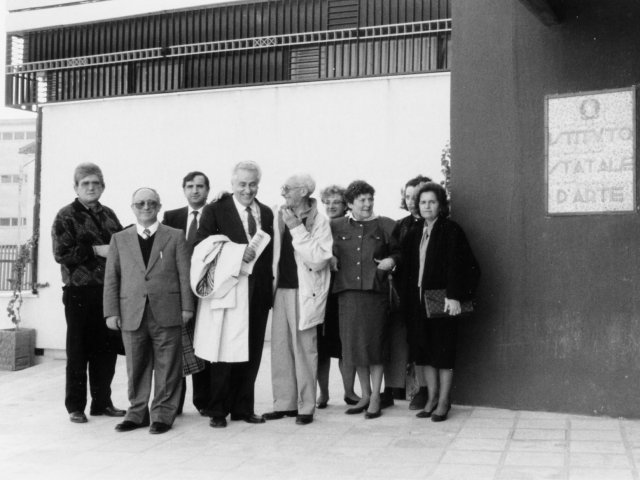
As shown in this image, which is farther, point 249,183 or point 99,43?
point 99,43

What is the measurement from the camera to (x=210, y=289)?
6.08m

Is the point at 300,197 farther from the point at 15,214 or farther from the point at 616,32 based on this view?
the point at 15,214

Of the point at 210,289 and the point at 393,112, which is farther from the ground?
the point at 393,112

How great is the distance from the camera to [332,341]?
22.4 ft

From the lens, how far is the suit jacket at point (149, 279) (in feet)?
19.8

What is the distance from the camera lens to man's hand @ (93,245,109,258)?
6418 mm

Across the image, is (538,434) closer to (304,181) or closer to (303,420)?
(303,420)

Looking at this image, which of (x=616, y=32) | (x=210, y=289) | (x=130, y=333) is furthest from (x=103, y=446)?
(x=616, y=32)

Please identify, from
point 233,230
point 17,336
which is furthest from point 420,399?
point 17,336

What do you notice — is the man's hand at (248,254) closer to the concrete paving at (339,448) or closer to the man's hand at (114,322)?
the man's hand at (114,322)

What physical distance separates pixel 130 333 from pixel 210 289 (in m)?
0.67

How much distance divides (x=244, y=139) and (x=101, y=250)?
4.61 meters

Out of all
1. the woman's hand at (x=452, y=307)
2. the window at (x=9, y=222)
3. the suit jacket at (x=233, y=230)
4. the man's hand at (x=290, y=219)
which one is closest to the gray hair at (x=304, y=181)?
the man's hand at (x=290, y=219)

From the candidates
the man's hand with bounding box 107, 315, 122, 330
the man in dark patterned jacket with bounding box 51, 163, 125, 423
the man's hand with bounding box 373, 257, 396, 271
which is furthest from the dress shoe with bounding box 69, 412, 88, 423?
the man's hand with bounding box 373, 257, 396, 271
